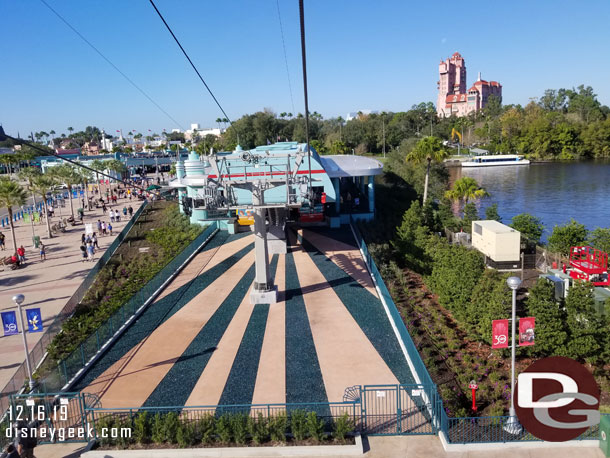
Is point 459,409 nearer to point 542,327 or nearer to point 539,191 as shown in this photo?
point 542,327

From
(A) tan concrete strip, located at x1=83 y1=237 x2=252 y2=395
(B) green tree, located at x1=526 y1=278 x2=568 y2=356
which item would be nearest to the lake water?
(B) green tree, located at x1=526 y1=278 x2=568 y2=356

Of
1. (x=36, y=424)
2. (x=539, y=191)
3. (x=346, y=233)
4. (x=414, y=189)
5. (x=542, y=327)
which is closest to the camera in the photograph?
(x=36, y=424)

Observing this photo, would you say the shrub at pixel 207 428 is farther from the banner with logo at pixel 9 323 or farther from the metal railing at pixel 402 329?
the banner with logo at pixel 9 323

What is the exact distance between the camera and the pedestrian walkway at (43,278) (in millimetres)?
18047

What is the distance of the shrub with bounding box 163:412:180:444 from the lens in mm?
10984

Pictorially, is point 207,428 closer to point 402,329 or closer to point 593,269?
point 402,329

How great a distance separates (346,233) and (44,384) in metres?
19.6

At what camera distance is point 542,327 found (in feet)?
52.8

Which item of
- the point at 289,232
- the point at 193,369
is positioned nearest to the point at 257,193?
the point at 193,369

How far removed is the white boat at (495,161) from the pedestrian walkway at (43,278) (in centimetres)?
8645

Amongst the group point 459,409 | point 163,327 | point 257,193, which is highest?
point 257,193

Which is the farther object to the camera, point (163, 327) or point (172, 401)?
point (163, 327)

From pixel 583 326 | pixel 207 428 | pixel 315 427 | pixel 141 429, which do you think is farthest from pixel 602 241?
pixel 141 429

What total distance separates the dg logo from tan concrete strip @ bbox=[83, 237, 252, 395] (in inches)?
434
